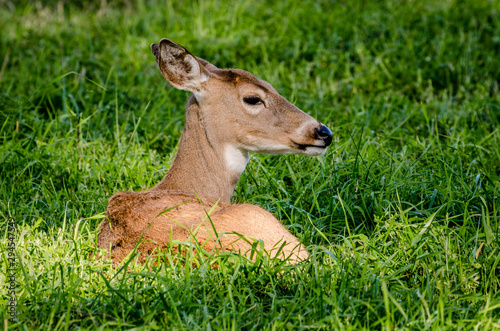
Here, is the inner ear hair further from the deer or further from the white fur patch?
the white fur patch

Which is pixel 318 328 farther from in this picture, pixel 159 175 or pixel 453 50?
pixel 453 50

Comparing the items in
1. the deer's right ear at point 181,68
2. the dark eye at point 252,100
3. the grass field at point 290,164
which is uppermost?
the deer's right ear at point 181,68

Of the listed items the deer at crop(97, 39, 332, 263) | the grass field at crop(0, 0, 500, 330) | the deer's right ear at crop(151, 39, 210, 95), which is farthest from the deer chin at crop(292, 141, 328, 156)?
the deer's right ear at crop(151, 39, 210, 95)

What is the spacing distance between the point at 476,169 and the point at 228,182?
1.78m

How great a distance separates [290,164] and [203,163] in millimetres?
972

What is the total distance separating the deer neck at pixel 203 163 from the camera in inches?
147

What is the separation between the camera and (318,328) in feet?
8.26

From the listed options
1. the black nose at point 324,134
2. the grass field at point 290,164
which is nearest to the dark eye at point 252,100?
the black nose at point 324,134

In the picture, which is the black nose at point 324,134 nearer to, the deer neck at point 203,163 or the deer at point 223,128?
the deer at point 223,128

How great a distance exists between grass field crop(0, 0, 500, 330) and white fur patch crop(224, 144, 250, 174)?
33 centimetres

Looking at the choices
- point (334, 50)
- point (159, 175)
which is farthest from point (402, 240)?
point (334, 50)

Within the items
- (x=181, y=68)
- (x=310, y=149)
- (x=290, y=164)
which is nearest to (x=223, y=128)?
(x=181, y=68)

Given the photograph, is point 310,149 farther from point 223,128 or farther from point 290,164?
point 290,164

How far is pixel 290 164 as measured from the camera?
4570 mm
